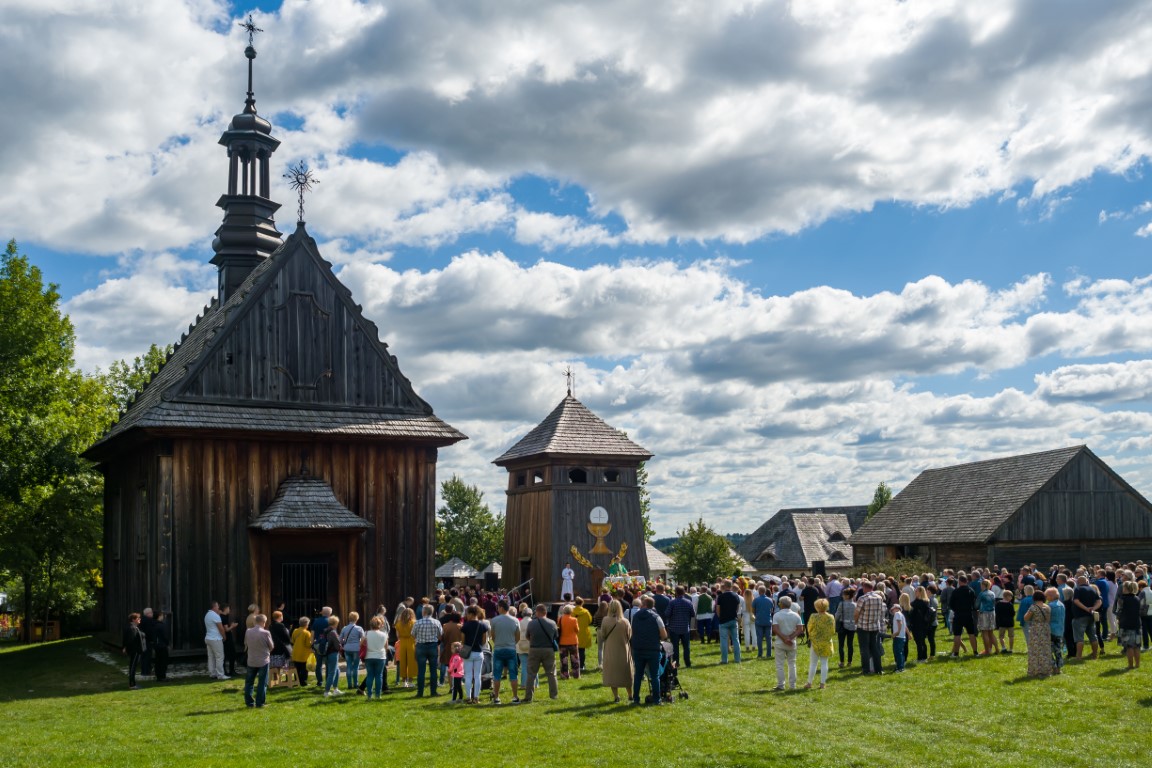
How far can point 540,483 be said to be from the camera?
43656 mm

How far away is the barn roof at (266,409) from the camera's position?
25.1m

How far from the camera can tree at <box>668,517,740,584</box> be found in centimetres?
5069

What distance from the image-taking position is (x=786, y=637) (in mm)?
Result: 19062

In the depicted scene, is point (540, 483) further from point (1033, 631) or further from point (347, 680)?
point (1033, 631)

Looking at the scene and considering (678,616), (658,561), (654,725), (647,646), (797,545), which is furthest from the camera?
(797,545)

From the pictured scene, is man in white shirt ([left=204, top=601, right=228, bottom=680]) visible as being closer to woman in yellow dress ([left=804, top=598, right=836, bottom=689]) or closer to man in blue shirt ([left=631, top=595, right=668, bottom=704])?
man in blue shirt ([left=631, top=595, right=668, bottom=704])

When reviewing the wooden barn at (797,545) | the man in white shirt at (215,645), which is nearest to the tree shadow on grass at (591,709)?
the man in white shirt at (215,645)

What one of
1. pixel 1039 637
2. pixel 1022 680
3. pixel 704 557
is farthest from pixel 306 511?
pixel 704 557

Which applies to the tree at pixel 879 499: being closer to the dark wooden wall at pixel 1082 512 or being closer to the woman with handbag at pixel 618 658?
the dark wooden wall at pixel 1082 512

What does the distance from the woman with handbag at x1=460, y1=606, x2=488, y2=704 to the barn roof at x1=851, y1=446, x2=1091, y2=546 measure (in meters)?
31.4

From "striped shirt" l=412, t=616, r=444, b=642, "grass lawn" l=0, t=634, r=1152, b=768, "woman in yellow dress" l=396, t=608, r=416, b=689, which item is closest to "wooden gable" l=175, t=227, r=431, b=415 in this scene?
"grass lawn" l=0, t=634, r=1152, b=768

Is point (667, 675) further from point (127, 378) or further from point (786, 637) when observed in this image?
point (127, 378)

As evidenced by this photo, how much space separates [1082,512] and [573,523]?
22.7m

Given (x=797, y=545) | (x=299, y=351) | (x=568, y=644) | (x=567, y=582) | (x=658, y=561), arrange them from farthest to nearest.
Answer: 1. (x=797, y=545)
2. (x=658, y=561)
3. (x=567, y=582)
4. (x=299, y=351)
5. (x=568, y=644)
